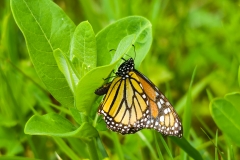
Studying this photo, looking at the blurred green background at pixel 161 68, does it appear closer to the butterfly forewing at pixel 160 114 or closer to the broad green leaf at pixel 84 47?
the butterfly forewing at pixel 160 114

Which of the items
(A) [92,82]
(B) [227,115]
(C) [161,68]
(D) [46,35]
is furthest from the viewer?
(C) [161,68]

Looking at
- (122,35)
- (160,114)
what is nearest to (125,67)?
(122,35)

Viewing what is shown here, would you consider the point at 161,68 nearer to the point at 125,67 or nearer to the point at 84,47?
the point at 125,67

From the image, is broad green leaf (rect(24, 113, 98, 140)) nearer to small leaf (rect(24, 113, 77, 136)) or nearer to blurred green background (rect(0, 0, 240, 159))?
small leaf (rect(24, 113, 77, 136))

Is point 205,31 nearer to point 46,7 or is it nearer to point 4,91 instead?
point 4,91

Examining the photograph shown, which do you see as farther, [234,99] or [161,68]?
[161,68]

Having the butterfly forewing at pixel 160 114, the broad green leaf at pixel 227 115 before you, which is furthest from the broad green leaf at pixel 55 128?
the broad green leaf at pixel 227 115
